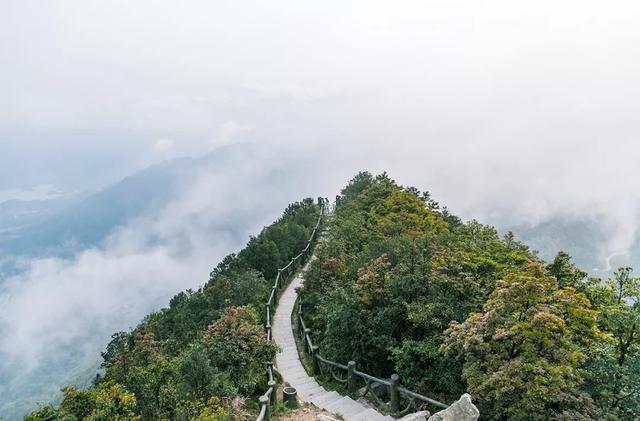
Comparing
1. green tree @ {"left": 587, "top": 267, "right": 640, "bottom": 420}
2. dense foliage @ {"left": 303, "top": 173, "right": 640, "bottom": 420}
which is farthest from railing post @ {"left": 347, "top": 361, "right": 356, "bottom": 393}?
green tree @ {"left": 587, "top": 267, "right": 640, "bottom": 420}

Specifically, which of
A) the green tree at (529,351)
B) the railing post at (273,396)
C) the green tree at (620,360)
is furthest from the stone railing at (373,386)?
the green tree at (620,360)

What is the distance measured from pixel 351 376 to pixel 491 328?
4380 millimetres

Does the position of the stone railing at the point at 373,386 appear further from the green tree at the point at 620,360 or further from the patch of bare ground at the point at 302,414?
the green tree at the point at 620,360

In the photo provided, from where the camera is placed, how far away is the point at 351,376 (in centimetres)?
1109

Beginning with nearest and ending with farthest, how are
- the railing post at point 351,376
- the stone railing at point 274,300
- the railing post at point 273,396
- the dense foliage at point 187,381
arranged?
1. the dense foliage at point 187,381
2. the stone railing at point 274,300
3. the railing post at point 273,396
4. the railing post at point 351,376

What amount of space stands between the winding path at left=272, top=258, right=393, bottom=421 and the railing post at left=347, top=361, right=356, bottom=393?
387mm

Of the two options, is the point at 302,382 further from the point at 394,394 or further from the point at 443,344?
the point at 443,344

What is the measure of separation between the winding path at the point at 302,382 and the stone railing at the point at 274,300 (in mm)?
516

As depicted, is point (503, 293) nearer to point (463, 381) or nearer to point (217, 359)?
point (463, 381)

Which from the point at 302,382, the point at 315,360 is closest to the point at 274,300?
the point at 315,360

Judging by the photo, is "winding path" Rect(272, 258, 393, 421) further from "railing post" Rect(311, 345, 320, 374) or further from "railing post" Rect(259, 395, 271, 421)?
"railing post" Rect(259, 395, 271, 421)

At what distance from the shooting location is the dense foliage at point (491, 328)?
24.7 ft

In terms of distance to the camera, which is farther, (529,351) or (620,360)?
(620,360)

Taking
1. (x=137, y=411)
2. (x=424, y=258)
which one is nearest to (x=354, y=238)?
(x=424, y=258)
